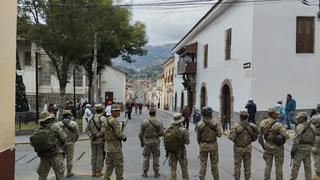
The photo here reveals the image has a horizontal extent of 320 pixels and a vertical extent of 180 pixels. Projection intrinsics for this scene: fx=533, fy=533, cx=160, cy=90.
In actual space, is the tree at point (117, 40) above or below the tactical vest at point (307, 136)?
above

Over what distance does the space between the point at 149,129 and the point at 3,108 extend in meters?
4.27

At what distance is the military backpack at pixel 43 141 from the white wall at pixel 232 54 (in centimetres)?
1975

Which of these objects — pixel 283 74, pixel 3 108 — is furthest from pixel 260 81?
pixel 3 108

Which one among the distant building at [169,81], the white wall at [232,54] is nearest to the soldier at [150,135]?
the white wall at [232,54]

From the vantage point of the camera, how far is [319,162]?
12.7m

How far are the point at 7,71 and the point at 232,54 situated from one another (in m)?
24.0

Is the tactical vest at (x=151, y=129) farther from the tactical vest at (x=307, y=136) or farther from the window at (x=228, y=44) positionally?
the window at (x=228, y=44)

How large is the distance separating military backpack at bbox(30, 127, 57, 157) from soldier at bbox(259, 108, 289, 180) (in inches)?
180

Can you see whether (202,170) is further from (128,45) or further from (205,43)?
(128,45)

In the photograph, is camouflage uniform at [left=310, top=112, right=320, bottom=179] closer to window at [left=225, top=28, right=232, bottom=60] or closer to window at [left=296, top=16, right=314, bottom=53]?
window at [left=296, top=16, right=314, bottom=53]

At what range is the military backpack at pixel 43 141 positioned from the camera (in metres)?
10.2

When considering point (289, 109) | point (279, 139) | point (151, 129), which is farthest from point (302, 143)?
point (289, 109)

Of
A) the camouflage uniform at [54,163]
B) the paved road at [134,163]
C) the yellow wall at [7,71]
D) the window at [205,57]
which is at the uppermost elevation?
the window at [205,57]

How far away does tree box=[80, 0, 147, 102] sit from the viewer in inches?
1348
